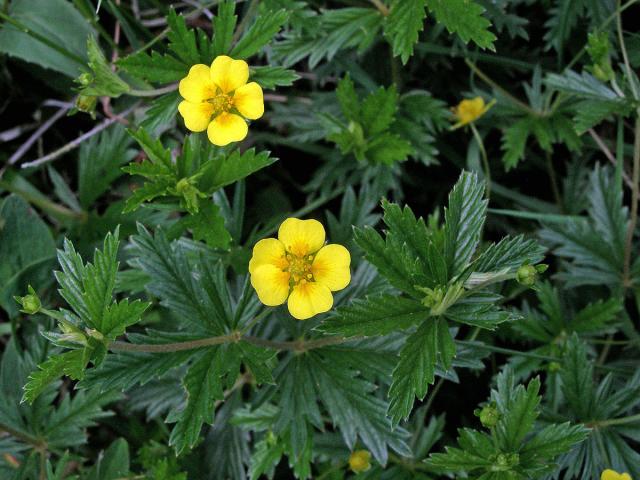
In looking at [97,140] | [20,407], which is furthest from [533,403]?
[97,140]

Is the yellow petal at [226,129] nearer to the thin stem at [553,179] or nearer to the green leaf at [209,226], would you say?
the green leaf at [209,226]

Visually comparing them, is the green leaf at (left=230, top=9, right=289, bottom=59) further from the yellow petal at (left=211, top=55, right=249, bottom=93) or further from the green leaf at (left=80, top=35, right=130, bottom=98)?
the green leaf at (left=80, top=35, right=130, bottom=98)

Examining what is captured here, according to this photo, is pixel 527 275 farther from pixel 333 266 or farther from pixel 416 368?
pixel 333 266

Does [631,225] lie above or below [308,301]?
below

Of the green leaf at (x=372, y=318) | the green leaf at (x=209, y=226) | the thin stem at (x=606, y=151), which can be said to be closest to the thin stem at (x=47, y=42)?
the green leaf at (x=209, y=226)

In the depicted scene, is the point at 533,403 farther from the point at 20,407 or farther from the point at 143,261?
the point at 20,407

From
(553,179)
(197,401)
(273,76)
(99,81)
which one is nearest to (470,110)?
(553,179)
